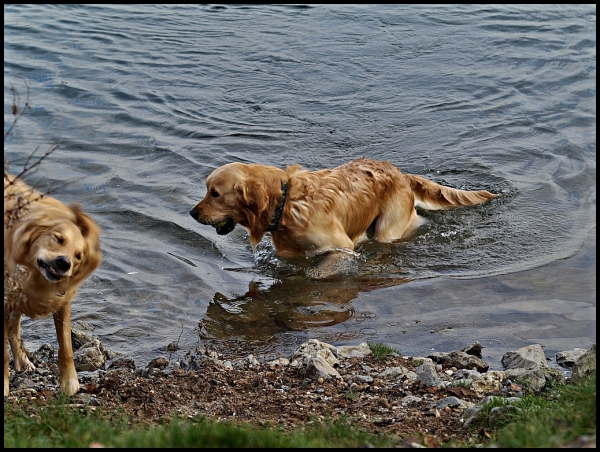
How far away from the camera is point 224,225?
33.0 feet

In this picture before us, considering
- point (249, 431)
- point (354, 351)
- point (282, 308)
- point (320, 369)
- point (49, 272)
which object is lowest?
point (282, 308)

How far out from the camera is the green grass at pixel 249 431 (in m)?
4.33

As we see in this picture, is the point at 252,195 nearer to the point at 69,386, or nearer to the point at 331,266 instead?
the point at 331,266

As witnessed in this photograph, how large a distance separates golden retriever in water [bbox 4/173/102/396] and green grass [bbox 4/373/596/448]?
80 cm

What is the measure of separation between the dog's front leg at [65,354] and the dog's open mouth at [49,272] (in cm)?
75

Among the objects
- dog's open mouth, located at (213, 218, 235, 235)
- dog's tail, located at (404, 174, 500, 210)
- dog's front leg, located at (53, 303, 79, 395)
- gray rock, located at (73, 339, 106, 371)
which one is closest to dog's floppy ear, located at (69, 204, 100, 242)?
dog's front leg, located at (53, 303, 79, 395)

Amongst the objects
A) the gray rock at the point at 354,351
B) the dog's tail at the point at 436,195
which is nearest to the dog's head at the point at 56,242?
the gray rock at the point at 354,351

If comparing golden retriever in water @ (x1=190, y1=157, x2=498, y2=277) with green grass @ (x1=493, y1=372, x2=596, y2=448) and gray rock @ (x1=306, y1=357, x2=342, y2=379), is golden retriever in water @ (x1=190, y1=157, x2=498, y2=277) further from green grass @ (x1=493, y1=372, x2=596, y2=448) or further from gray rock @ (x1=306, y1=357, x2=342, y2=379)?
green grass @ (x1=493, y1=372, x2=596, y2=448)

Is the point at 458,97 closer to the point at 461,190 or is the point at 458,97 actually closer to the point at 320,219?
the point at 461,190

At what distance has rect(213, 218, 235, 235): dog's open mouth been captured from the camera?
9.96m

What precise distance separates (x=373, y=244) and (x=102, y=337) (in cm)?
429

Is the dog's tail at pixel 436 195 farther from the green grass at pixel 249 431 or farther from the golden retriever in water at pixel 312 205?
the green grass at pixel 249 431

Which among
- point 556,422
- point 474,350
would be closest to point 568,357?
point 474,350

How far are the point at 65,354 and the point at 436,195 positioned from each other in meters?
6.64
